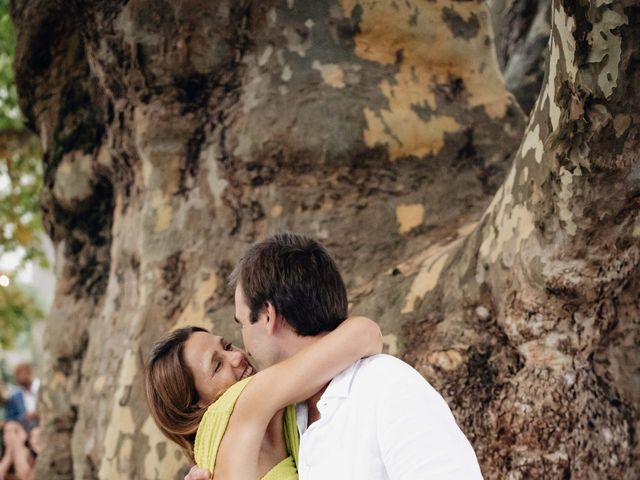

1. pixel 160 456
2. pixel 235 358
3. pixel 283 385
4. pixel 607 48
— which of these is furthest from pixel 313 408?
pixel 160 456

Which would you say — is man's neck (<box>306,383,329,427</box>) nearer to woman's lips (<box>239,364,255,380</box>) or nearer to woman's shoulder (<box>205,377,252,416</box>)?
woman's shoulder (<box>205,377,252,416</box>)

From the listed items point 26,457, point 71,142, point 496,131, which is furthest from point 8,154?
point 496,131

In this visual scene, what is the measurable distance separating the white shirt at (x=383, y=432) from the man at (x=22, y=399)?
18.6 feet

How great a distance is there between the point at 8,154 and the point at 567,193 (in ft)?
25.4

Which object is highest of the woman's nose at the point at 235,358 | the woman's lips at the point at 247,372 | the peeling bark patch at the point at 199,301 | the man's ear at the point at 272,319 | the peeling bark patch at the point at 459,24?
the man's ear at the point at 272,319

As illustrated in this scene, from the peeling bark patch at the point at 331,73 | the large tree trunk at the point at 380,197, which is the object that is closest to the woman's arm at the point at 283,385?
the large tree trunk at the point at 380,197

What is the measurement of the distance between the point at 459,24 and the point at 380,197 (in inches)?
43.4

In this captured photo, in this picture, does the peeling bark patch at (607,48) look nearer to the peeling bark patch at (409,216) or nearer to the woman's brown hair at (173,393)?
the woman's brown hair at (173,393)

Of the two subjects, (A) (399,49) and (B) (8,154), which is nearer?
(A) (399,49)

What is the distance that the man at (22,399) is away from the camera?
7.58m

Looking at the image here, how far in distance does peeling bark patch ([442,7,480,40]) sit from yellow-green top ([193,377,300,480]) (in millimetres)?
2617

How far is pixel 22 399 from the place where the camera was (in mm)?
7816

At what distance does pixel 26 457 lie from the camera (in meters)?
6.79

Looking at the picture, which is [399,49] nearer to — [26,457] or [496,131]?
[496,131]
